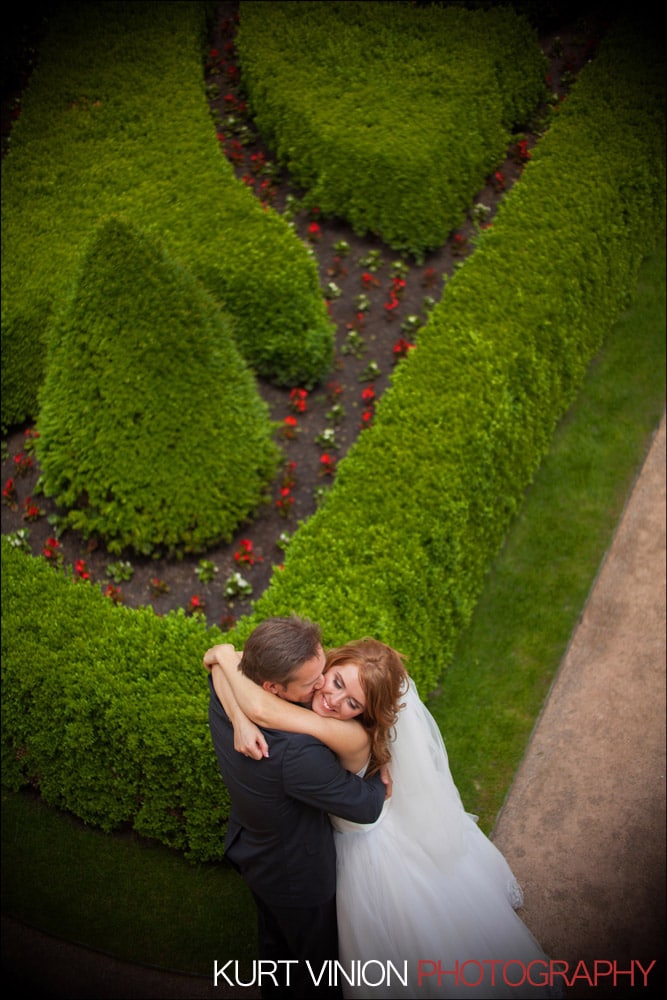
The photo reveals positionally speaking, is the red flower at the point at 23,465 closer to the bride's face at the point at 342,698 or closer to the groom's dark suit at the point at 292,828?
the groom's dark suit at the point at 292,828

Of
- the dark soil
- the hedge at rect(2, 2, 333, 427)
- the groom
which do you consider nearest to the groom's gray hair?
the groom

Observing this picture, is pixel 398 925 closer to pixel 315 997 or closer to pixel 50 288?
pixel 315 997

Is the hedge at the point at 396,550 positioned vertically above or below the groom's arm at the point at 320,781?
below

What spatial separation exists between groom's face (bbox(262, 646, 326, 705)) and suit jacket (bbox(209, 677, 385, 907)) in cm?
15

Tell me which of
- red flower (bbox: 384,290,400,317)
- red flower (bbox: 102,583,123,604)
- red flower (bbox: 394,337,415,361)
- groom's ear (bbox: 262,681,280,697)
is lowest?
red flower (bbox: 102,583,123,604)

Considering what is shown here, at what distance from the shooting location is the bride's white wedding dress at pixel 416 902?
3.94 metres

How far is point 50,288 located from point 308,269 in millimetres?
2190

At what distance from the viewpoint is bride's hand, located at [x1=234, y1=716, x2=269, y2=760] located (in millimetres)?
3449

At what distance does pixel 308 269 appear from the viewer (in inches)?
310

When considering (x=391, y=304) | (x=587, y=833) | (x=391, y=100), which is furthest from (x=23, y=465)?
(x=391, y=100)

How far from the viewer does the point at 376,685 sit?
11.8 feet

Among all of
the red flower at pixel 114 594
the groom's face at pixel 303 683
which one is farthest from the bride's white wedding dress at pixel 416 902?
the red flower at pixel 114 594

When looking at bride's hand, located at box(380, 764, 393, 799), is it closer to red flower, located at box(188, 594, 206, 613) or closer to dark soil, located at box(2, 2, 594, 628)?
dark soil, located at box(2, 2, 594, 628)

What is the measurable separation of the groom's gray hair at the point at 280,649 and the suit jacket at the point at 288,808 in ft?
0.73
